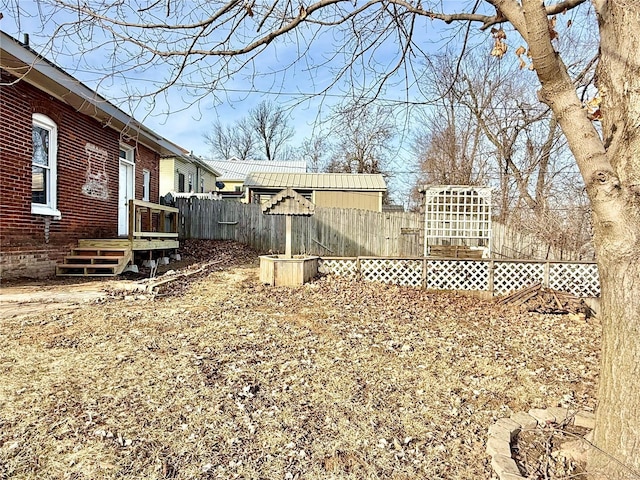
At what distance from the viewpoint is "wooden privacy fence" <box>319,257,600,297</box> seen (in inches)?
344

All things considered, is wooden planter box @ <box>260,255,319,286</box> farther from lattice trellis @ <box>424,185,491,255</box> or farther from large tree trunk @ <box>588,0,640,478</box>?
large tree trunk @ <box>588,0,640,478</box>

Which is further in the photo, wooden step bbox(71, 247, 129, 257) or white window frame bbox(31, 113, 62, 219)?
wooden step bbox(71, 247, 129, 257)

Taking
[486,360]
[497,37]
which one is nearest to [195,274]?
[486,360]

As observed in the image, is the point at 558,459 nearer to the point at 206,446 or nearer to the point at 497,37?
the point at 206,446

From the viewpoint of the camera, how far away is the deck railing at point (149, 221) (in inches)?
334

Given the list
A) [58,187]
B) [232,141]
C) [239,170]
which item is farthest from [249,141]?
[58,187]

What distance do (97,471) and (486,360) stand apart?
3.78 metres

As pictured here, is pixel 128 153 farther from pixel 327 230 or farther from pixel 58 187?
pixel 327 230

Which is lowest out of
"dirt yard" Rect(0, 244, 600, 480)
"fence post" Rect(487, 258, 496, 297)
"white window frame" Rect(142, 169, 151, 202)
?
"dirt yard" Rect(0, 244, 600, 480)

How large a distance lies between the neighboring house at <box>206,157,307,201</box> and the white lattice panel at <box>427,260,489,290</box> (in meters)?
19.1

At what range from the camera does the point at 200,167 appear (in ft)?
78.8

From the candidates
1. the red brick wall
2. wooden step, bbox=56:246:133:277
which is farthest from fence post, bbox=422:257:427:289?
the red brick wall

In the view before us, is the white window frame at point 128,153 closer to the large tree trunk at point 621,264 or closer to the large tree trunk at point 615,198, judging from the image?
the large tree trunk at point 615,198

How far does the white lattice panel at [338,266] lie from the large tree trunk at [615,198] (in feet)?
23.6
